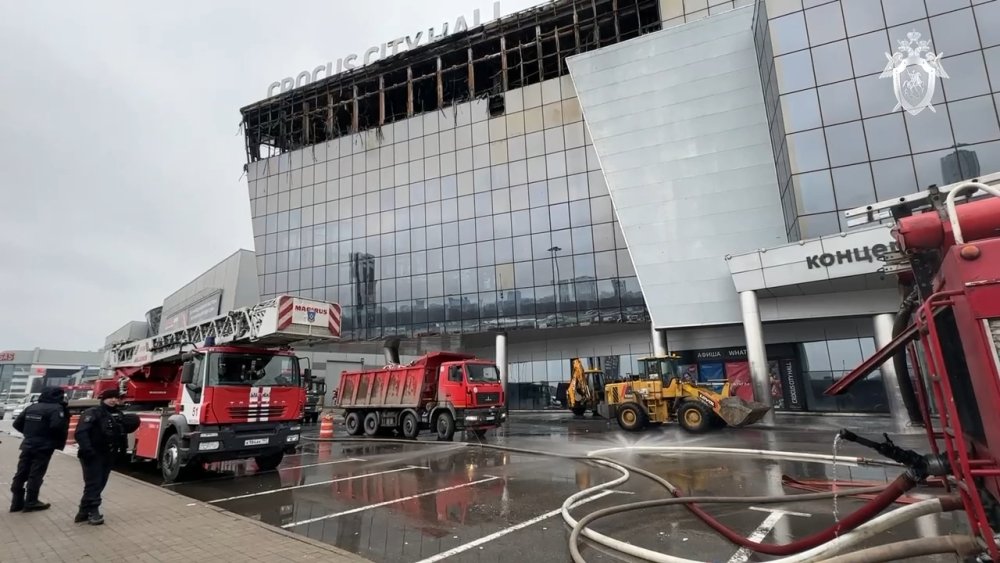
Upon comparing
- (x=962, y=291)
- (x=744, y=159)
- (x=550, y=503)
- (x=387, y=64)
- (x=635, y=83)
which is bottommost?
(x=550, y=503)

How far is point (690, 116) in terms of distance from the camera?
26.2 m

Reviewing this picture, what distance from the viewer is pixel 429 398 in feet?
58.6

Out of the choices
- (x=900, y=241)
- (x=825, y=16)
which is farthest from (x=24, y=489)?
(x=825, y=16)

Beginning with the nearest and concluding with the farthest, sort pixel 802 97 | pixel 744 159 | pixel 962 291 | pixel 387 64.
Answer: pixel 962 291
pixel 802 97
pixel 744 159
pixel 387 64

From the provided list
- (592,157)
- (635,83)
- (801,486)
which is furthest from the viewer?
(592,157)

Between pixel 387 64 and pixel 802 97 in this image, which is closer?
pixel 802 97

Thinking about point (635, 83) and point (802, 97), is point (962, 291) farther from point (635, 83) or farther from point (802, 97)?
point (635, 83)

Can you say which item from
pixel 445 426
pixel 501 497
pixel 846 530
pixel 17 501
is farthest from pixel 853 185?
pixel 17 501

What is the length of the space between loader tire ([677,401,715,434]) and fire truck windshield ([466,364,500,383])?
674cm

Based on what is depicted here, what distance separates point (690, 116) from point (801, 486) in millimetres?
22677

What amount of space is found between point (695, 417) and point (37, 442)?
17.1 m

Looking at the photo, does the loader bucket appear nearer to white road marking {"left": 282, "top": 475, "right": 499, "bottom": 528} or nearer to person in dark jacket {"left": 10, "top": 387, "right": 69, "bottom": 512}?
white road marking {"left": 282, "top": 475, "right": 499, "bottom": 528}

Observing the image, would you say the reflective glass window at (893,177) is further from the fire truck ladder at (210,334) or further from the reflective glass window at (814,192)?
Answer: the fire truck ladder at (210,334)

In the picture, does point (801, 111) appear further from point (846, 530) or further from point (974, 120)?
point (846, 530)
